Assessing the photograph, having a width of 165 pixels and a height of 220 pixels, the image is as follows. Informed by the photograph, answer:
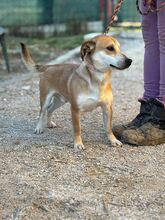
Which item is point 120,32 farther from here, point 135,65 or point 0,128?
point 0,128

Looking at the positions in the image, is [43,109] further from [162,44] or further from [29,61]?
[162,44]

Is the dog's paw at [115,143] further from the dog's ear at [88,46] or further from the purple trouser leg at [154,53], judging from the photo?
the dog's ear at [88,46]

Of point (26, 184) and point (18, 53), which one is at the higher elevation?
point (26, 184)

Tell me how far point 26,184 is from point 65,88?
44.2 inches

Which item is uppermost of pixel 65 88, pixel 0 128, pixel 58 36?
pixel 65 88

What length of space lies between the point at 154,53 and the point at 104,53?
0.48m

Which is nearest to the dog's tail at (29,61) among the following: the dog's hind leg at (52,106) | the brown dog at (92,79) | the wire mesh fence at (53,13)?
the dog's hind leg at (52,106)

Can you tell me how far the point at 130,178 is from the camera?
3639 mm

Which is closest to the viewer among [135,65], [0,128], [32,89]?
[0,128]

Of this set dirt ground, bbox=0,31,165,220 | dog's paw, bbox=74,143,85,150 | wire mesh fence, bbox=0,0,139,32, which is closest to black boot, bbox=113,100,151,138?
dirt ground, bbox=0,31,165,220

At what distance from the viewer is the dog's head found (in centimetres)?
404

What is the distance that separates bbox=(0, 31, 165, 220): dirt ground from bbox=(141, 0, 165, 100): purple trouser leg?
478 millimetres

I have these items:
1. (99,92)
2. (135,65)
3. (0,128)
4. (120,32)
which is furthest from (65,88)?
(120,32)

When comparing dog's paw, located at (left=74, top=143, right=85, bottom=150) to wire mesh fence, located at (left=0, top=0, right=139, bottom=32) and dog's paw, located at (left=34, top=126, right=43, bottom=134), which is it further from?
wire mesh fence, located at (left=0, top=0, right=139, bottom=32)
